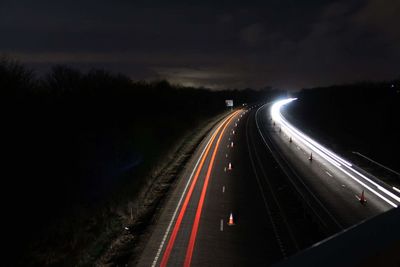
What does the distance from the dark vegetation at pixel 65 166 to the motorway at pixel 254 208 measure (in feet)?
12.6

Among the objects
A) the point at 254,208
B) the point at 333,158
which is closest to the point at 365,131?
the point at 333,158

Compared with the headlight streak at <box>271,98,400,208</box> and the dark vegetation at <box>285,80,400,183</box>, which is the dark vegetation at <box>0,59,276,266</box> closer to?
the headlight streak at <box>271,98,400,208</box>

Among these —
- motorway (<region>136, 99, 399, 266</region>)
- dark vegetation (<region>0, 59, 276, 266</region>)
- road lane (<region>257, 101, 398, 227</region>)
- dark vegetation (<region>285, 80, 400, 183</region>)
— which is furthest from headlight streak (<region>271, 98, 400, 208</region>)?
dark vegetation (<region>0, 59, 276, 266</region>)

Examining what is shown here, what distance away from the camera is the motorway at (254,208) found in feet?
63.9

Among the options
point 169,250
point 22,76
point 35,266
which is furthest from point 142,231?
point 22,76

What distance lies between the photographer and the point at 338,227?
2330cm

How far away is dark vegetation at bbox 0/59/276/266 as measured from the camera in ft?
74.8

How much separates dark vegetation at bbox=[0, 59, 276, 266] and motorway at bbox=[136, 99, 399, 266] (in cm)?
385

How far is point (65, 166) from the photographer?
40.3 metres

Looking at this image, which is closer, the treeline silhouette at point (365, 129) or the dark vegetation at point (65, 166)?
the dark vegetation at point (65, 166)

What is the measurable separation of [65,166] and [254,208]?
21.5 meters

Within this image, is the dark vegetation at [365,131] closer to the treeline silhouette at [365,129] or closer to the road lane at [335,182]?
the treeline silhouette at [365,129]

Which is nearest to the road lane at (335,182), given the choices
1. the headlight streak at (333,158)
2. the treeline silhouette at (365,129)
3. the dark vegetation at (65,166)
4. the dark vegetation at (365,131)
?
the headlight streak at (333,158)

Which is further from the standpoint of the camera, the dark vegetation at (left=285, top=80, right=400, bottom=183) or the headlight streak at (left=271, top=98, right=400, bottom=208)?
the dark vegetation at (left=285, top=80, right=400, bottom=183)
